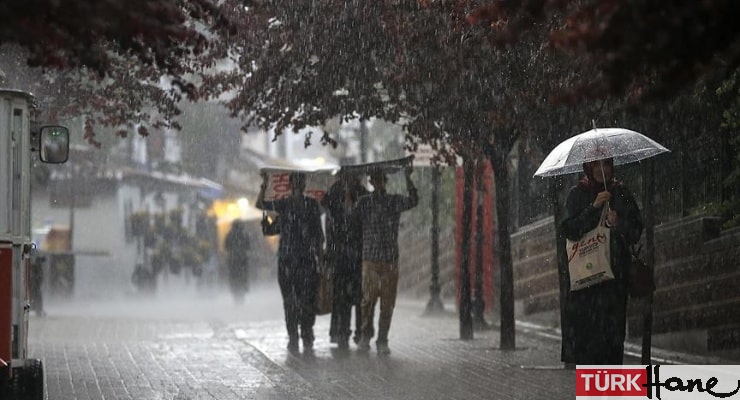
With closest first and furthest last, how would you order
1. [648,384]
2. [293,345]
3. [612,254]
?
1. [648,384]
2. [612,254]
3. [293,345]

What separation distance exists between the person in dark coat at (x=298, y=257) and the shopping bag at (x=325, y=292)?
0.40m

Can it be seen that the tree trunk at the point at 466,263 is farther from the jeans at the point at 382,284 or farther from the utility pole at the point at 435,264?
the utility pole at the point at 435,264

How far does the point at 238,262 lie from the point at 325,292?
13414 millimetres

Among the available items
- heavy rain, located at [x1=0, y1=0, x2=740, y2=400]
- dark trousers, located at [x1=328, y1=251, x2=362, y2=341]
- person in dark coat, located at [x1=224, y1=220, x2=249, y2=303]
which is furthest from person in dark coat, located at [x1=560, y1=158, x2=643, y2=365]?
person in dark coat, located at [x1=224, y1=220, x2=249, y2=303]

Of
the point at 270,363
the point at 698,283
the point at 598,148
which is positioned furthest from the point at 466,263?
the point at 598,148

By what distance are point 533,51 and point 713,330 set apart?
11.6ft

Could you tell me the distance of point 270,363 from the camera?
14.0 meters

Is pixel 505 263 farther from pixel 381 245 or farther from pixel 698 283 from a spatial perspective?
pixel 698 283

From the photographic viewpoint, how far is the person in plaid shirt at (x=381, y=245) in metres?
15.2

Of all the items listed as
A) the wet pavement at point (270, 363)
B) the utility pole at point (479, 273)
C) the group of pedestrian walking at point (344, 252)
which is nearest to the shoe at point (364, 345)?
the group of pedestrian walking at point (344, 252)

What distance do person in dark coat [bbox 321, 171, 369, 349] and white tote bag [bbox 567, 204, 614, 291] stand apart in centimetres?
604

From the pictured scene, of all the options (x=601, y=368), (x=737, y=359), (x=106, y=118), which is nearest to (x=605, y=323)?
(x=601, y=368)

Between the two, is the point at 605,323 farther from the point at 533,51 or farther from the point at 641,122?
the point at 641,122

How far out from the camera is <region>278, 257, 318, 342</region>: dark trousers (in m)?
15.6
